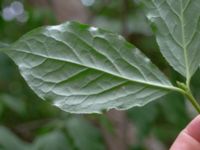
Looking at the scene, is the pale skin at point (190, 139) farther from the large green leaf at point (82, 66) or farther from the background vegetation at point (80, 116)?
the background vegetation at point (80, 116)

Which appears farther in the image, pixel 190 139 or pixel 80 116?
pixel 80 116

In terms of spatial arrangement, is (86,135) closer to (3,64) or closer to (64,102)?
(3,64)

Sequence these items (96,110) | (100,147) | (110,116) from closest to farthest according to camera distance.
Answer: (96,110)
(100,147)
(110,116)

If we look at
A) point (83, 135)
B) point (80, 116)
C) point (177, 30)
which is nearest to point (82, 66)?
point (177, 30)

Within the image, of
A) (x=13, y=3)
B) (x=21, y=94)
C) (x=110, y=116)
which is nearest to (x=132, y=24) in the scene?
(x=110, y=116)

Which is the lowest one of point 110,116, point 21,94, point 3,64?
point 110,116

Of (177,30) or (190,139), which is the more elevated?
(177,30)

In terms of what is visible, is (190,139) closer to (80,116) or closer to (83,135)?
(83,135)

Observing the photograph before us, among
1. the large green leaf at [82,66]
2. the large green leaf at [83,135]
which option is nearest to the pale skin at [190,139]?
the large green leaf at [82,66]
